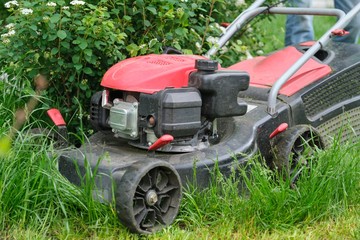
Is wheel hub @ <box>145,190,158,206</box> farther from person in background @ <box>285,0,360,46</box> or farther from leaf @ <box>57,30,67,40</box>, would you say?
person in background @ <box>285,0,360,46</box>

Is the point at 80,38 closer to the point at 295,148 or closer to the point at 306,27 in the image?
the point at 295,148

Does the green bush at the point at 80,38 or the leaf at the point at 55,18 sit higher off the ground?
the leaf at the point at 55,18

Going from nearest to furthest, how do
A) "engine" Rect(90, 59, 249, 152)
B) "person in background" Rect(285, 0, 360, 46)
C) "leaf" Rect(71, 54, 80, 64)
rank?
"engine" Rect(90, 59, 249, 152), "leaf" Rect(71, 54, 80, 64), "person in background" Rect(285, 0, 360, 46)

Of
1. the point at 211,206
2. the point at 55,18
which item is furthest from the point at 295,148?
the point at 55,18

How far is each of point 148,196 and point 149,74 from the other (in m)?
0.48

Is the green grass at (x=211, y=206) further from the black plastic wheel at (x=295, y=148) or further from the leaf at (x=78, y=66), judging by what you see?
the leaf at (x=78, y=66)

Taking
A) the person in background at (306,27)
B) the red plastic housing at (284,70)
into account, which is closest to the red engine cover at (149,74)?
the red plastic housing at (284,70)

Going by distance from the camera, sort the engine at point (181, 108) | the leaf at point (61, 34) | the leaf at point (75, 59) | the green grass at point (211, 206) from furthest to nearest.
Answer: the leaf at point (75, 59) → the leaf at point (61, 34) → the engine at point (181, 108) → the green grass at point (211, 206)

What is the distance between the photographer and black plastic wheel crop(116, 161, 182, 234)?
2.36 m

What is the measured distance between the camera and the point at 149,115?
8.61ft

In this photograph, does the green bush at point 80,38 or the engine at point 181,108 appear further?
the green bush at point 80,38

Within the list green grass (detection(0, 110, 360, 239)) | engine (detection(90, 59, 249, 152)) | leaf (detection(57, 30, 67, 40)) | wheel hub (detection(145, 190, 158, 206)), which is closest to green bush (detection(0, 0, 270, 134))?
leaf (detection(57, 30, 67, 40))

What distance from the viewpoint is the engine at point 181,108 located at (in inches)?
102

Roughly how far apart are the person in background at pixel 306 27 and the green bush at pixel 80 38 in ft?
2.90
